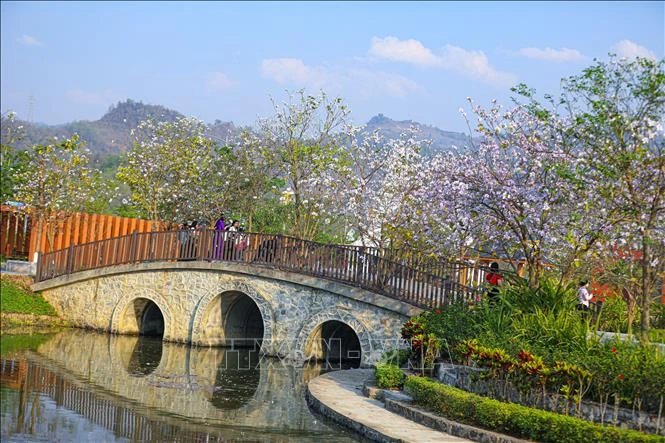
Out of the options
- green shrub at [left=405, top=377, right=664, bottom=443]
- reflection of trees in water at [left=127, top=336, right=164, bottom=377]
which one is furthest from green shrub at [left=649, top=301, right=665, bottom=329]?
reflection of trees in water at [left=127, top=336, right=164, bottom=377]

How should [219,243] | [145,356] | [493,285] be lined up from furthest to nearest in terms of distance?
1. [219,243]
2. [145,356]
3. [493,285]

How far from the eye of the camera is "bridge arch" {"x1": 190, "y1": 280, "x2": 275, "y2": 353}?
26078mm

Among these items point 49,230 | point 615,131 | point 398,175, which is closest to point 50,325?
point 49,230

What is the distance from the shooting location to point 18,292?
30.4 m

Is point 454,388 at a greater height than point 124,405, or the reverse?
point 454,388

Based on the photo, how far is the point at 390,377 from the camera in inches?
706

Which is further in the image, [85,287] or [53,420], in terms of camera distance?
[85,287]

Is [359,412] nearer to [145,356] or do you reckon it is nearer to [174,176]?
[145,356]

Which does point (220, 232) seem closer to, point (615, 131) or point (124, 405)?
point (124, 405)

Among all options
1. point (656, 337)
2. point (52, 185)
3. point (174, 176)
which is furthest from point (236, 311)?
point (656, 337)

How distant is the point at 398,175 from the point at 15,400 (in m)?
17.9

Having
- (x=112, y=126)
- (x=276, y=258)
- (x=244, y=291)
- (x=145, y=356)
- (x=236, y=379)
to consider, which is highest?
(x=112, y=126)

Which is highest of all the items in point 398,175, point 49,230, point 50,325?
point 398,175

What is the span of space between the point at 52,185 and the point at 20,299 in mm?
5955
